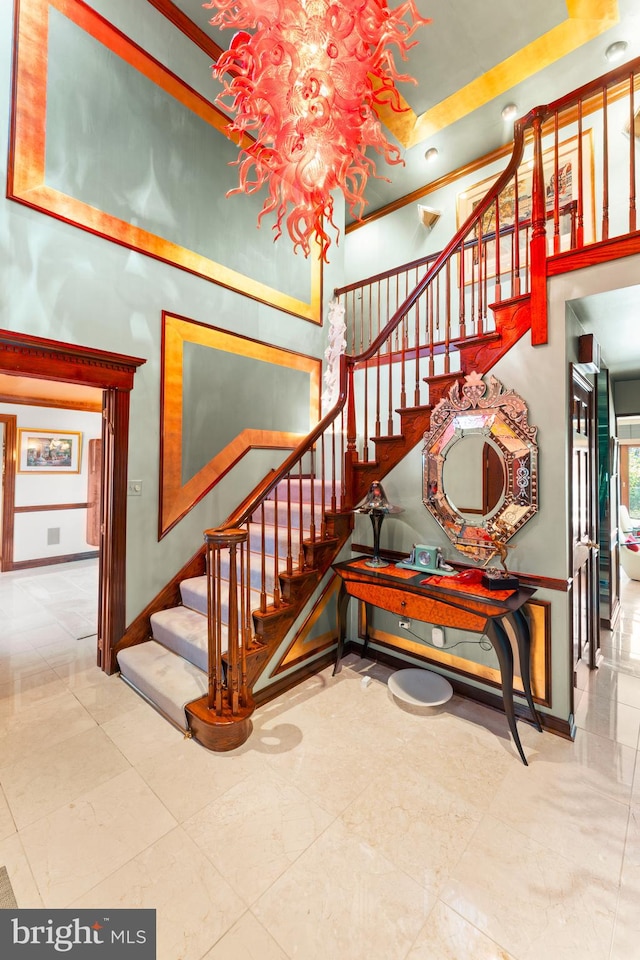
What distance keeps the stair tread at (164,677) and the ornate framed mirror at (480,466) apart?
206cm

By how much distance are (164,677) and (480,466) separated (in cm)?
263

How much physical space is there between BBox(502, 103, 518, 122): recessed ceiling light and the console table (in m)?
4.93

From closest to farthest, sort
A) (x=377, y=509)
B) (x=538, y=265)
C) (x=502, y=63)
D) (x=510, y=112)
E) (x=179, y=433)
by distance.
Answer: (x=538, y=265), (x=377, y=509), (x=179, y=433), (x=502, y=63), (x=510, y=112)

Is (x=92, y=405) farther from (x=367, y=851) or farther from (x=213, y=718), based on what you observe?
(x=367, y=851)

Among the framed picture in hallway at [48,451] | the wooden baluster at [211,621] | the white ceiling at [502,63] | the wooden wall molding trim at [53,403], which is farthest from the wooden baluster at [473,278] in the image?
the framed picture in hallway at [48,451]

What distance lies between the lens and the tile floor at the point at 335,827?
1.35 m

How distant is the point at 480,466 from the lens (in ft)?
8.89

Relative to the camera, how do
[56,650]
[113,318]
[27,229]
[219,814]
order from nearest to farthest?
[219,814], [27,229], [113,318], [56,650]

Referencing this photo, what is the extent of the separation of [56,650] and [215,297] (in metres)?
3.56

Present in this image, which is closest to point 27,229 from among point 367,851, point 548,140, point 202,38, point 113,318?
point 113,318

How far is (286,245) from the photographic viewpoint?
15.1ft

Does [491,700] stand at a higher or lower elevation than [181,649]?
lower

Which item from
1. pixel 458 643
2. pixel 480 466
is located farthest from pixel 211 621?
pixel 480 466

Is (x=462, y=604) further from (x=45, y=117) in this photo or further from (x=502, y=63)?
(x=502, y=63)
